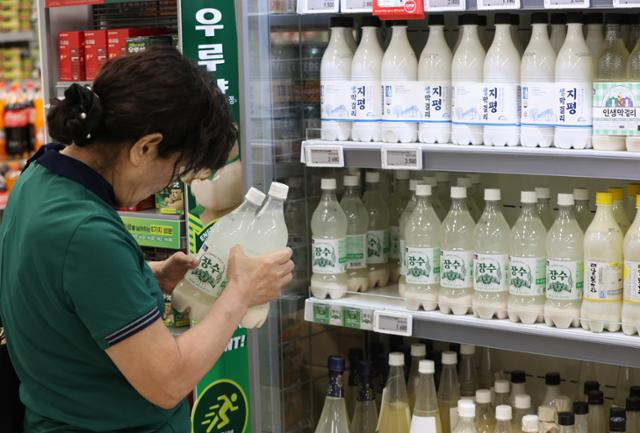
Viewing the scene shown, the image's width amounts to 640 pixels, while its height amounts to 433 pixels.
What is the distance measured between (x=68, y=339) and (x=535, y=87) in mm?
1459

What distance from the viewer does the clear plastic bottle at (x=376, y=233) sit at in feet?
10.9

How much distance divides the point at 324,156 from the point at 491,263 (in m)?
0.62

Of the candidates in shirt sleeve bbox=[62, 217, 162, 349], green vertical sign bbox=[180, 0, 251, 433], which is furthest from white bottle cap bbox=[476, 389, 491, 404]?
shirt sleeve bbox=[62, 217, 162, 349]

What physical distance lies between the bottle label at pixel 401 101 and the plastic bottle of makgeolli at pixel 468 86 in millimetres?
119

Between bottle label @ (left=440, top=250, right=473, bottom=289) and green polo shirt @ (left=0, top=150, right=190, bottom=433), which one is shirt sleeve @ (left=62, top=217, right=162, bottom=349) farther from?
bottle label @ (left=440, top=250, right=473, bottom=289)

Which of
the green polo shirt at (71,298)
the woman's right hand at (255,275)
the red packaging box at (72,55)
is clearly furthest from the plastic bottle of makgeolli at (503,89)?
the red packaging box at (72,55)

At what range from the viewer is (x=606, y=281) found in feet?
8.70

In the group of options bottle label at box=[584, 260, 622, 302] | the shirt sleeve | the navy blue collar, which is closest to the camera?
the shirt sleeve

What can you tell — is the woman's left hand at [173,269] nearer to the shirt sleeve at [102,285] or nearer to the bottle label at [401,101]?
the shirt sleeve at [102,285]

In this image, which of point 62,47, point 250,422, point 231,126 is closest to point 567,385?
point 250,422

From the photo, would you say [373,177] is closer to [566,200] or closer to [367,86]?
[367,86]

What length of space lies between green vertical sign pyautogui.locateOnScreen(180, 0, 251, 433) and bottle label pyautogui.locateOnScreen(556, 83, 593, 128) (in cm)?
117

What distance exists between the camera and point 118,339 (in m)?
1.87

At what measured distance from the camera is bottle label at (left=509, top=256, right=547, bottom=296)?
2768 mm
